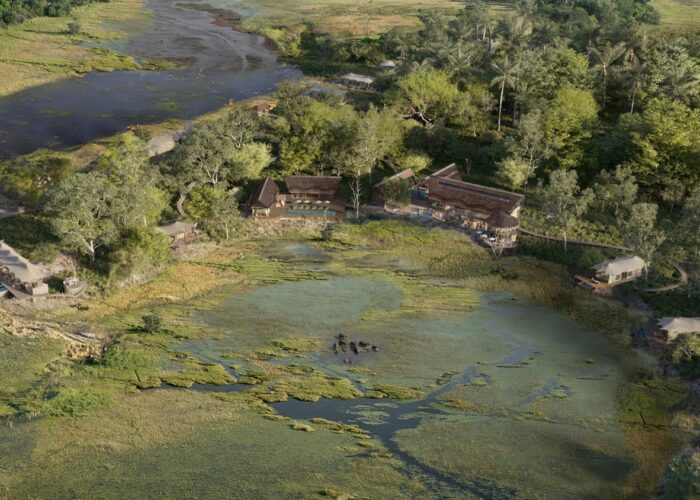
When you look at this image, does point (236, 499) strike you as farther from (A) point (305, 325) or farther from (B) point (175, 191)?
(B) point (175, 191)

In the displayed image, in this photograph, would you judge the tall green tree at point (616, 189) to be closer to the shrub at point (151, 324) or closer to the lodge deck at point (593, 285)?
the lodge deck at point (593, 285)

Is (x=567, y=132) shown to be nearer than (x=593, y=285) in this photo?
No

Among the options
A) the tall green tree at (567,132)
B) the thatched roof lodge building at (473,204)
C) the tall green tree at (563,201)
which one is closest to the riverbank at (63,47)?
the thatched roof lodge building at (473,204)

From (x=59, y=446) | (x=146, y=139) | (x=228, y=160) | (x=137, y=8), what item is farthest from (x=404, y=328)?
(x=137, y=8)

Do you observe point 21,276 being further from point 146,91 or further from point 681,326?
point 146,91

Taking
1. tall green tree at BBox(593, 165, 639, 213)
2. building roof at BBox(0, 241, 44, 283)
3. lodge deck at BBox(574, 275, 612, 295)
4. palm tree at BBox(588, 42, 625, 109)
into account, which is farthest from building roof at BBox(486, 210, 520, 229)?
building roof at BBox(0, 241, 44, 283)

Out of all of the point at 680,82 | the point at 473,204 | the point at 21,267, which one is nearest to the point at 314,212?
the point at 473,204
